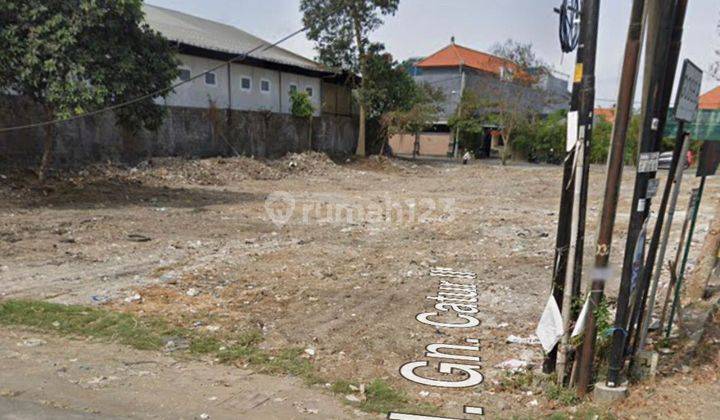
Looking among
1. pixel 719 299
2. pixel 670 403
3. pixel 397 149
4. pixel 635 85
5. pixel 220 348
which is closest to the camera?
pixel 635 85

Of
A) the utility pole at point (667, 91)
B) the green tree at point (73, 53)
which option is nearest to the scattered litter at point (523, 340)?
the utility pole at point (667, 91)

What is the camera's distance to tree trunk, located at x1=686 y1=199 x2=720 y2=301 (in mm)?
4914

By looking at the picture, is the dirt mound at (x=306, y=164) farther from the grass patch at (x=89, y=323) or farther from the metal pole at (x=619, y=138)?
the metal pole at (x=619, y=138)

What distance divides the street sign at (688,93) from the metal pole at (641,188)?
0.18 metres

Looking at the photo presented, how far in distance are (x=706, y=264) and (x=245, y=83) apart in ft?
66.8

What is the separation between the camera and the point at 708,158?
12.7 feet

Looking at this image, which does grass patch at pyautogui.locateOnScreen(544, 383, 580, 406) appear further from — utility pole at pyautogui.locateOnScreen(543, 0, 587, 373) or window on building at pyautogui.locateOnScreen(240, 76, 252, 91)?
window on building at pyautogui.locateOnScreen(240, 76, 252, 91)

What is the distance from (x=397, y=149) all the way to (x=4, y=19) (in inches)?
1218

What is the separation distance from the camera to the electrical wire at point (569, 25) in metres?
3.12

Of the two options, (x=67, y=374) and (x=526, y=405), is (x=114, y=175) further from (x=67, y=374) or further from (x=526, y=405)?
(x=526, y=405)

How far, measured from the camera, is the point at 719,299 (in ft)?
15.9

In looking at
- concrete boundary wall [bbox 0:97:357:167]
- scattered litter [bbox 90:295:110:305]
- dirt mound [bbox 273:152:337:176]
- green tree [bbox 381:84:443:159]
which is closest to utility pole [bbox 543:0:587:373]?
scattered litter [bbox 90:295:110:305]

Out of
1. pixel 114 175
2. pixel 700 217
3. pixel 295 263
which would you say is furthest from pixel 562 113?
pixel 295 263

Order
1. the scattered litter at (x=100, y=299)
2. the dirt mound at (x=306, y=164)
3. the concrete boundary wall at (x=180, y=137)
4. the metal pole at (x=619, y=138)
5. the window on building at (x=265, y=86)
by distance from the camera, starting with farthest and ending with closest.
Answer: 1. the window on building at (x=265, y=86)
2. the dirt mound at (x=306, y=164)
3. the concrete boundary wall at (x=180, y=137)
4. the scattered litter at (x=100, y=299)
5. the metal pole at (x=619, y=138)
